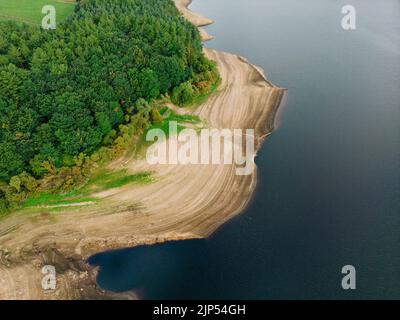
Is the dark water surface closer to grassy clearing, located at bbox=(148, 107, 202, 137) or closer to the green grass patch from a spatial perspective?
the green grass patch

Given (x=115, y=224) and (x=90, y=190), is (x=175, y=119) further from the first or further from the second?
(x=115, y=224)

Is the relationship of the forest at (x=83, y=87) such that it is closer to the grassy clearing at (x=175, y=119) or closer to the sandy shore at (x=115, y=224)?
the grassy clearing at (x=175, y=119)

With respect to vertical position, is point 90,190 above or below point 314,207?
above

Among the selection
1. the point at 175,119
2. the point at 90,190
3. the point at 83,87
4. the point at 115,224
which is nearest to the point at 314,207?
the point at 115,224

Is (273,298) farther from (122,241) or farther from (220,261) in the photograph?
(122,241)

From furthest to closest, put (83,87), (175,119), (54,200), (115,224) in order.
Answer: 1. (175,119)
2. (83,87)
3. (54,200)
4. (115,224)

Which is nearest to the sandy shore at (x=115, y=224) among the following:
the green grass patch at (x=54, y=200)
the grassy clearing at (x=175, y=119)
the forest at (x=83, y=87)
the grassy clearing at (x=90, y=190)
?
the grassy clearing at (x=90, y=190)

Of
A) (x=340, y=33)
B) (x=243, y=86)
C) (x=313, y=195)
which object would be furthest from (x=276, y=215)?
(x=340, y=33)
